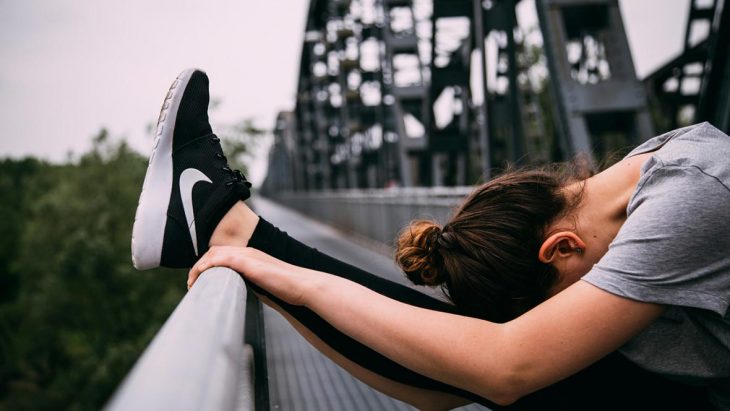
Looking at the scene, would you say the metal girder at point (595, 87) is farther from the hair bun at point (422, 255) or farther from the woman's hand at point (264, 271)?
the woman's hand at point (264, 271)

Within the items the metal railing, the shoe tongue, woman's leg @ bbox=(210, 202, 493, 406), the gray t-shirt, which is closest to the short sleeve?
the gray t-shirt

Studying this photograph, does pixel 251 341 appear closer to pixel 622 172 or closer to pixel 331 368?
pixel 622 172

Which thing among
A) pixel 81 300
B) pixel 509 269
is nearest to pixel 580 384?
pixel 509 269

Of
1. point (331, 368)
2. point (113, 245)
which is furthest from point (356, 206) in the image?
point (113, 245)

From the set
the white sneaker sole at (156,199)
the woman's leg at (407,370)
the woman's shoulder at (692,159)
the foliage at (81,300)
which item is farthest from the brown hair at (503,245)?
the foliage at (81,300)

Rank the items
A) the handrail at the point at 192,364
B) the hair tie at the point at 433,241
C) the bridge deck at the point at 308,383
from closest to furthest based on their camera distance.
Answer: the handrail at the point at 192,364
the hair tie at the point at 433,241
the bridge deck at the point at 308,383

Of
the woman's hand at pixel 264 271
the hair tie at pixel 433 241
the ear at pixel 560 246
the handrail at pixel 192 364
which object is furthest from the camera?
the hair tie at pixel 433 241

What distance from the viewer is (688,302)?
116 cm

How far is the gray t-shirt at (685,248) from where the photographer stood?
3.73 ft

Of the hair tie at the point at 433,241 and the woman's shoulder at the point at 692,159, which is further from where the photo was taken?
the hair tie at the point at 433,241

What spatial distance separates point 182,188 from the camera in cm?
158

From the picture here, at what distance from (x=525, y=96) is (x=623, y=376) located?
1168 centimetres

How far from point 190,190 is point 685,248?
1.10m

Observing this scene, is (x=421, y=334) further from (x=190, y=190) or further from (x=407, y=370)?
(x=190, y=190)
